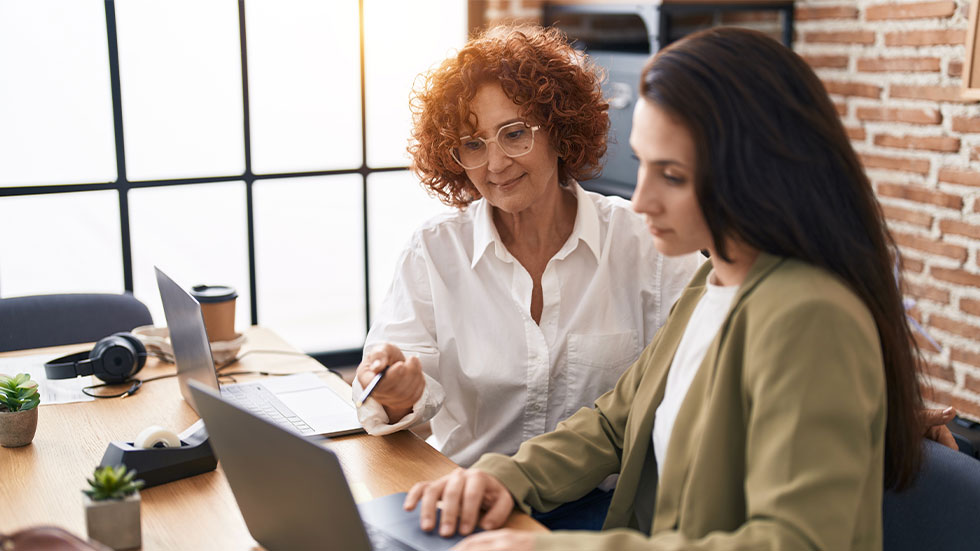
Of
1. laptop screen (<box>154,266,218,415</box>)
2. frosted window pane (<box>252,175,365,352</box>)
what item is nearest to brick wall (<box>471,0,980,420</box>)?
frosted window pane (<box>252,175,365,352</box>)

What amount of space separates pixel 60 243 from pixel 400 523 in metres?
2.14

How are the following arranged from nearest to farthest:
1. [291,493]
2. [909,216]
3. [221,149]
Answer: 1. [291,493]
2. [909,216]
3. [221,149]

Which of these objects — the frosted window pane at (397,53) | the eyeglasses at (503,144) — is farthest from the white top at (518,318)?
the frosted window pane at (397,53)

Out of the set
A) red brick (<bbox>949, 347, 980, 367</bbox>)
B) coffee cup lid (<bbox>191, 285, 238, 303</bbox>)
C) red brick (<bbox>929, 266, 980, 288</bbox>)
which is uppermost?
coffee cup lid (<bbox>191, 285, 238, 303</bbox>)

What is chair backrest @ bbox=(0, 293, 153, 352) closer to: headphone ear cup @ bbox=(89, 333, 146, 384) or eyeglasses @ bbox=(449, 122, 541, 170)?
headphone ear cup @ bbox=(89, 333, 146, 384)

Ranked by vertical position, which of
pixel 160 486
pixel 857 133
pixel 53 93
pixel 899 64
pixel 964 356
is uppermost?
pixel 899 64

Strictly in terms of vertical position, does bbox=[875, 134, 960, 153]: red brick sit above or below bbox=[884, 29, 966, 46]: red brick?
below

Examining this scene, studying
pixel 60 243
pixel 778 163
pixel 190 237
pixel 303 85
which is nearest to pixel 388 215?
pixel 303 85

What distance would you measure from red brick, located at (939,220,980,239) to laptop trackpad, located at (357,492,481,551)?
83.2 inches

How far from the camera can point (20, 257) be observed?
2883 millimetres

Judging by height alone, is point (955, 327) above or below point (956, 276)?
below

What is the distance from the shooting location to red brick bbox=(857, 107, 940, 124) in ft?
9.09

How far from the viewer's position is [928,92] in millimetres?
2775

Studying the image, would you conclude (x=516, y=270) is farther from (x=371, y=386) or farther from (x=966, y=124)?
(x=966, y=124)
